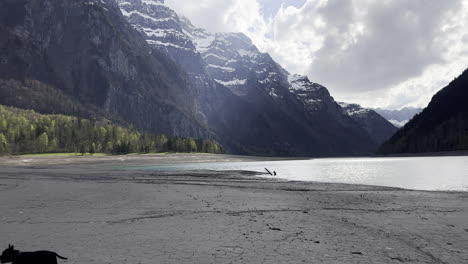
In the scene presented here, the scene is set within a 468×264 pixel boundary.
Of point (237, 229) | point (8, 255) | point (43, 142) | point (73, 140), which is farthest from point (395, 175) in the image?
point (73, 140)

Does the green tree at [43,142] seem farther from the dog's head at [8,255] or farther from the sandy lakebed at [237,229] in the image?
the dog's head at [8,255]

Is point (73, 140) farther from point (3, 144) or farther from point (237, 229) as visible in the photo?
point (237, 229)

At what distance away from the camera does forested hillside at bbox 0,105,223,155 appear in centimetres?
13575

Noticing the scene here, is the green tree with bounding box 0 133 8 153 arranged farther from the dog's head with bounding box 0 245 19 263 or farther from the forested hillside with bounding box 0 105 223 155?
the dog's head with bounding box 0 245 19 263

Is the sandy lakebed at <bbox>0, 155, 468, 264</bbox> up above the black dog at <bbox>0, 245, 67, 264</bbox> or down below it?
below

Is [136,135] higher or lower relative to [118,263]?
higher

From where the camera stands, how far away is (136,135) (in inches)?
6934

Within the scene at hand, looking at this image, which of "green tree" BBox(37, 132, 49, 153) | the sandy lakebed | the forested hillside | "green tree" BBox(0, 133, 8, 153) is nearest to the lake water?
the sandy lakebed

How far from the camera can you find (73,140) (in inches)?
5935

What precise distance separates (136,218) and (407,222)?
13.4 m

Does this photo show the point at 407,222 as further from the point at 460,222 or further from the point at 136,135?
the point at 136,135

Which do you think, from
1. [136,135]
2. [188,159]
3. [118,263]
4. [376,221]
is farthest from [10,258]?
[136,135]

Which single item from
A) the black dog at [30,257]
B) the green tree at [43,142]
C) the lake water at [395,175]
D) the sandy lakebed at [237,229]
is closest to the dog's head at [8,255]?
the black dog at [30,257]

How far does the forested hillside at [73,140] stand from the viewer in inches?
5344
